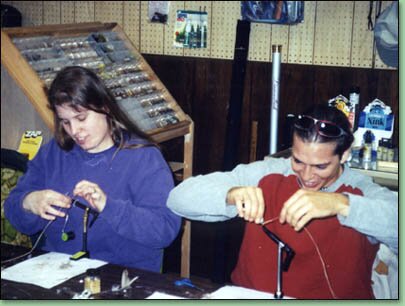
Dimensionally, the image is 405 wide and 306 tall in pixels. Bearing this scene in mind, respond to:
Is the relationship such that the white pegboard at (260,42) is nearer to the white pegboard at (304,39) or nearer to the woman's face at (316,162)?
the white pegboard at (304,39)

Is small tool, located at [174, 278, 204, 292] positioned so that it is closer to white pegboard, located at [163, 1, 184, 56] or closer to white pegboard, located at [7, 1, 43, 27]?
white pegboard, located at [163, 1, 184, 56]

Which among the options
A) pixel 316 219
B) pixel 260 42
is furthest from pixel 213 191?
pixel 260 42

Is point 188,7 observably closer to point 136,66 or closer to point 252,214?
point 136,66

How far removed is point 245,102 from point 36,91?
1.40 metres

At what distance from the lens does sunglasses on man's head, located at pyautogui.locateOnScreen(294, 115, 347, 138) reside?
6.34ft

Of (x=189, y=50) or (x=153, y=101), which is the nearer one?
(x=153, y=101)

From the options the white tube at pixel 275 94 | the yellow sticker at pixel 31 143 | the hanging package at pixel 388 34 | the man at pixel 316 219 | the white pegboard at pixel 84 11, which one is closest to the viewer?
the man at pixel 316 219

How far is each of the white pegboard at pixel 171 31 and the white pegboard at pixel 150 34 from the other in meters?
0.03

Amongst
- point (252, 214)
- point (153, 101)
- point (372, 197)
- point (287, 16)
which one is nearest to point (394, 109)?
point (287, 16)

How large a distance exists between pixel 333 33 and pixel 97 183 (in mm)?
1726

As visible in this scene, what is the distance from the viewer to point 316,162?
1947mm

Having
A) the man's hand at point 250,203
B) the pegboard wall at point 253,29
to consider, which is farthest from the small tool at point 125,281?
the pegboard wall at point 253,29

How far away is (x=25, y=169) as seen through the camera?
97.0 inches

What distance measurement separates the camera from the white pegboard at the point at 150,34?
12.8 feet
